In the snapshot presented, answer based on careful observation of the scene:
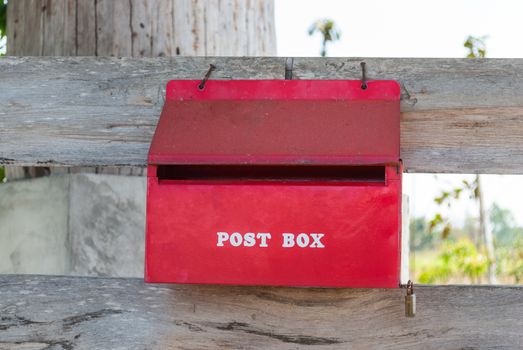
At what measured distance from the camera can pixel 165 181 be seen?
1.53 m

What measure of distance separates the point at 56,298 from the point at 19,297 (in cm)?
8

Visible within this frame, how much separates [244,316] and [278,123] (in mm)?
419

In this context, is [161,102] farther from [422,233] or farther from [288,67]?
[422,233]

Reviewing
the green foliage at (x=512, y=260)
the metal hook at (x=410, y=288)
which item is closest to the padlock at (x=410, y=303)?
the metal hook at (x=410, y=288)

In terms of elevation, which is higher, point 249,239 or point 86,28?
point 86,28

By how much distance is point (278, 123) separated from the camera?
159 cm

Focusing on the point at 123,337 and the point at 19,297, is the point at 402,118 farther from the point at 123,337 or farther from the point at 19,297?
the point at 19,297

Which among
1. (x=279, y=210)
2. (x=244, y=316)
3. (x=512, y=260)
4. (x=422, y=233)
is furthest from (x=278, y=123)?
(x=422, y=233)

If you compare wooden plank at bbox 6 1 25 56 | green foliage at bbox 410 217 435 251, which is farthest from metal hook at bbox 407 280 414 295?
green foliage at bbox 410 217 435 251

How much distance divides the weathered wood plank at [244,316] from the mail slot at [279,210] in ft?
0.62

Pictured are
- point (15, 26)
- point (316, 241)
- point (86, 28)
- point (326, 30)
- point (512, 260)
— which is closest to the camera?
point (316, 241)

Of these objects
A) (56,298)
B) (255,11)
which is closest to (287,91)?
(56,298)

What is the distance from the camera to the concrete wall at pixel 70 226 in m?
2.25

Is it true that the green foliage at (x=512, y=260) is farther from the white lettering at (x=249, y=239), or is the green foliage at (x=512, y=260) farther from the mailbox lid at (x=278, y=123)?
the white lettering at (x=249, y=239)
